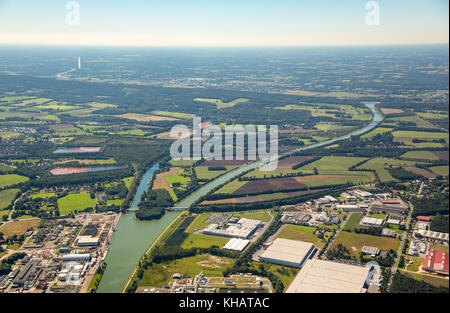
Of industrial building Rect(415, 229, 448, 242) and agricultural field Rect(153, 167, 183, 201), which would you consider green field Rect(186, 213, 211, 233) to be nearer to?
agricultural field Rect(153, 167, 183, 201)

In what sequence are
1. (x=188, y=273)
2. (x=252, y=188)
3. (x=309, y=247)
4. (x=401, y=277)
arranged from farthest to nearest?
(x=252, y=188) < (x=309, y=247) < (x=188, y=273) < (x=401, y=277)

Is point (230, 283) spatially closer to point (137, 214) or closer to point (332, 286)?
point (332, 286)

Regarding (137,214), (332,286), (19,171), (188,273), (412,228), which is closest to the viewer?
(332,286)

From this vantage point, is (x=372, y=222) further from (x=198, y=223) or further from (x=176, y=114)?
(x=176, y=114)

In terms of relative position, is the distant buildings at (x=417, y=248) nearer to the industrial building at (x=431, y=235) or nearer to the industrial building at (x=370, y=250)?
the industrial building at (x=431, y=235)

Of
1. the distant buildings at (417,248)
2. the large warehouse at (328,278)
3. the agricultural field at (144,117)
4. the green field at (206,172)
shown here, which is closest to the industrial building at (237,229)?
the large warehouse at (328,278)

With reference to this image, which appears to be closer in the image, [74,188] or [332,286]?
[332,286]

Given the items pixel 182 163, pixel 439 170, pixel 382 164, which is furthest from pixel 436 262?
pixel 182 163

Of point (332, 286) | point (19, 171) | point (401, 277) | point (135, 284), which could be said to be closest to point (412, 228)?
point (401, 277)
